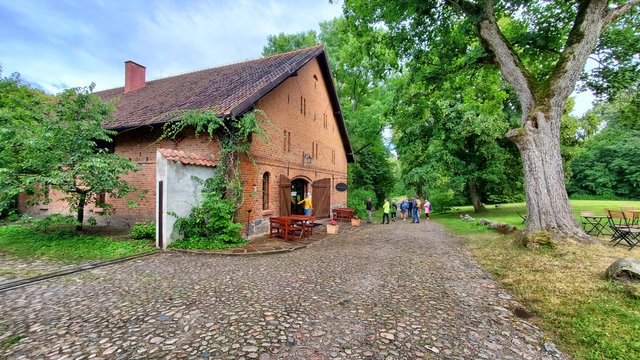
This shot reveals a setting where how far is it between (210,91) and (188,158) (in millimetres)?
4513

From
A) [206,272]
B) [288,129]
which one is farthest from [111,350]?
[288,129]

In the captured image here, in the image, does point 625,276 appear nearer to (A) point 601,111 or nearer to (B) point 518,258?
(B) point 518,258

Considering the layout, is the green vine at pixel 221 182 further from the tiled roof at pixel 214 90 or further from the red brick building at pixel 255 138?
the tiled roof at pixel 214 90

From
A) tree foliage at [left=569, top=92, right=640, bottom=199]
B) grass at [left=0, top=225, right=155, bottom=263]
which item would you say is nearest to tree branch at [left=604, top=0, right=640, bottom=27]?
grass at [left=0, top=225, right=155, bottom=263]

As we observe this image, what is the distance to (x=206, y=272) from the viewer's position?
606 cm

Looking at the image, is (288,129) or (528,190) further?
(288,129)

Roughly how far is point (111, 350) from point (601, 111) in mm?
57652

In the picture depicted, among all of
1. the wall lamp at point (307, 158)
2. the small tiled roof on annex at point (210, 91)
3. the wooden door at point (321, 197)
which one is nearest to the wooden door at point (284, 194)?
the wall lamp at point (307, 158)

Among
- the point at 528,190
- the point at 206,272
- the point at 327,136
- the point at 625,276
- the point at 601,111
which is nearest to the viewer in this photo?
the point at 625,276

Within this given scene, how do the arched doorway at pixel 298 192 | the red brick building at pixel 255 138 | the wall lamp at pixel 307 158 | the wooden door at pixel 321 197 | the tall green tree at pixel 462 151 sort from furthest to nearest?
the tall green tree at pixel 462 151 → the wooden door at pixel 321 197 → the arched doorway at pixel 298 192 → the wall lamp at pixel 307 158 → the red brick building at pixel 255 138

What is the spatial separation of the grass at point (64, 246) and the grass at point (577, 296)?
888 centimetres

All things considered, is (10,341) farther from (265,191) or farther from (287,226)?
(265,191)

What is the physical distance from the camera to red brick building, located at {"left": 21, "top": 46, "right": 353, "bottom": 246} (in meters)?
9.48

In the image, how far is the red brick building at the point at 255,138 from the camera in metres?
9.48
